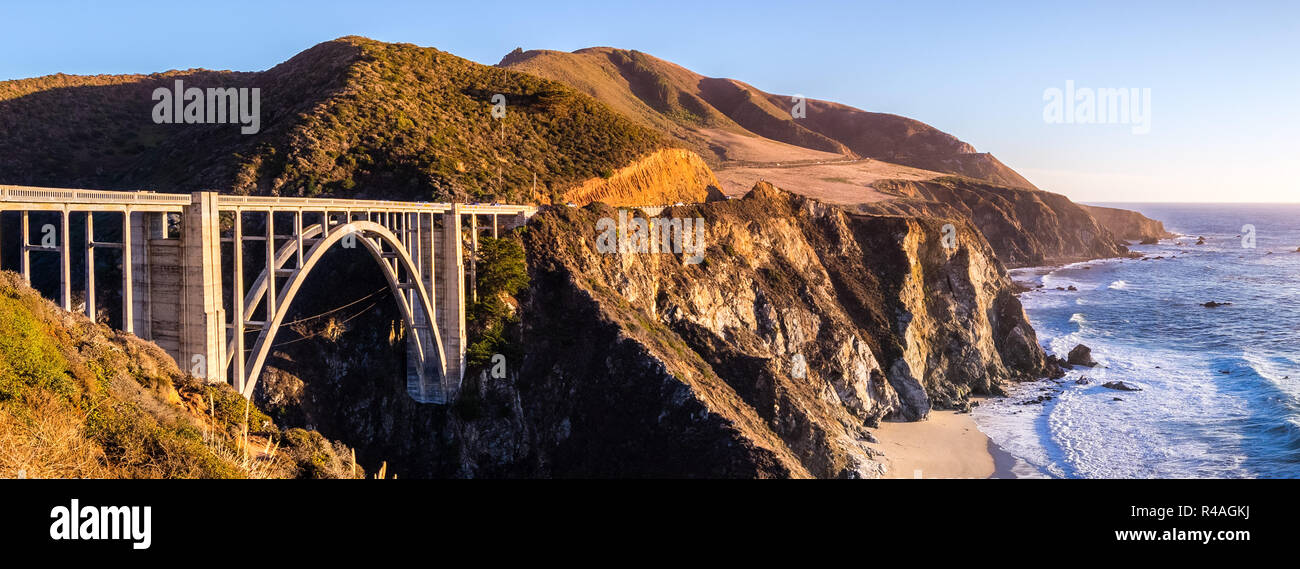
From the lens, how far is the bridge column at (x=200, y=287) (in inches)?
873

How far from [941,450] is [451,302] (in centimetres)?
2609

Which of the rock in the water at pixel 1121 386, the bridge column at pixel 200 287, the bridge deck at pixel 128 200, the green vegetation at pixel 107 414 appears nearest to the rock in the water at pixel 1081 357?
the rock in the water at pixel 1121 386

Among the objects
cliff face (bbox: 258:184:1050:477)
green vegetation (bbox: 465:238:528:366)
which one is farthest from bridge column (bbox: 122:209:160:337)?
green vegetation (bbox: 465:238:528:366)

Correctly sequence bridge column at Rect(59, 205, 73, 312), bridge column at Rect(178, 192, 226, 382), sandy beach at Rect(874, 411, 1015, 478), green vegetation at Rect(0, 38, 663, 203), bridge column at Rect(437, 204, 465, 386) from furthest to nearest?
green vegetation at Rect(0, 38, 663, 203)
sandy beach at Rect(874, 411, 1015, 478)
bridge column at Rect(437, 204, 465, 386)
bridge column at Rect(178, 192, 226, 382)
bridge column at Rect(59, 205, 73, 312)

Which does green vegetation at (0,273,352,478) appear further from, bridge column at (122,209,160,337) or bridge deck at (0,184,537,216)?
bridge column at (122,209,160,337)

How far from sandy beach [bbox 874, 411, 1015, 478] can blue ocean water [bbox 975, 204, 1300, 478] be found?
1172mm

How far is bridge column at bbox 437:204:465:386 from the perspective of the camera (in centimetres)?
3828

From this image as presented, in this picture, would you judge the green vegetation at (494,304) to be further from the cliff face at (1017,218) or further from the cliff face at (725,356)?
the cliff face at (1017,218)

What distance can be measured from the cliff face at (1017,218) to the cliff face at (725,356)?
59.9 metres

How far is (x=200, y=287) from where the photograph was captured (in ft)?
73.2

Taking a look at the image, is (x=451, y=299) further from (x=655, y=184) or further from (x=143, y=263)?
(x=655, y=184)

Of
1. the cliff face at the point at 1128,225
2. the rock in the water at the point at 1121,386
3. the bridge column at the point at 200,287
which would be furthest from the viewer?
the cliff face at the point at 1128,225
